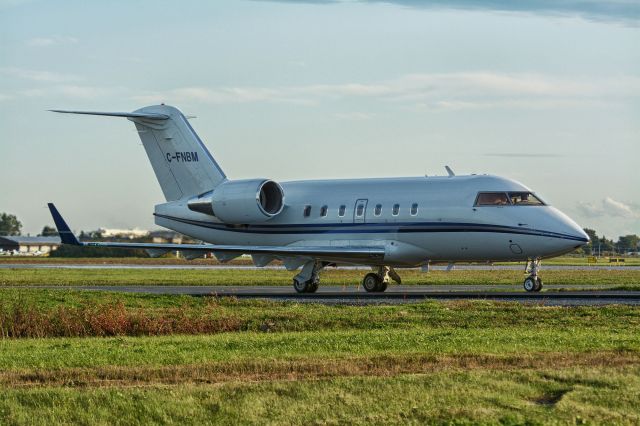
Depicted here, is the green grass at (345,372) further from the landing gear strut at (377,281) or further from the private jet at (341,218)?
the landing gear strut at (377,281)

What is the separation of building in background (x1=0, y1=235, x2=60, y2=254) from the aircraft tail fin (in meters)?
133

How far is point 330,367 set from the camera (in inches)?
611

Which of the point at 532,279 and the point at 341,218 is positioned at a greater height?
the point at 341,218

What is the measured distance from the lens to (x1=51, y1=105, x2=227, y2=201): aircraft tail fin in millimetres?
41844

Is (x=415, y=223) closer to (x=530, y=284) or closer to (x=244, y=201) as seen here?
(x=530, y=284)

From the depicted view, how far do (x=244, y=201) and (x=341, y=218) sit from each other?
3686 mm

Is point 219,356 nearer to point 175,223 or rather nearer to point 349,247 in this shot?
point 349,247

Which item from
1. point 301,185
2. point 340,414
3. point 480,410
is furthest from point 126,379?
point 301,185

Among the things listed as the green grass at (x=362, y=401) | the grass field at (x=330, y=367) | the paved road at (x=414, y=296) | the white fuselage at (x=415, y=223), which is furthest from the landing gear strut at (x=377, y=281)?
the green grass at (x=362, y=401)

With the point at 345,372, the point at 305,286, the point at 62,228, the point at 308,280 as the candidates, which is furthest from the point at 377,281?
the point at 345,372

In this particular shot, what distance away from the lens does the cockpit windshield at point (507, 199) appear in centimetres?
3447

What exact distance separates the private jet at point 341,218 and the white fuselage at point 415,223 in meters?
0.03

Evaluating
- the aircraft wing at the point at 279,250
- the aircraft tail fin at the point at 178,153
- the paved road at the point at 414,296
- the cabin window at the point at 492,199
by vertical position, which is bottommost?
the paved road at the point at 414,296

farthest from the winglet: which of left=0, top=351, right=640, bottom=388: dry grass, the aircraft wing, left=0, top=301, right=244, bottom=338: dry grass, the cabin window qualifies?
left=0, top=351, right=640, bottom=388: dry grass
